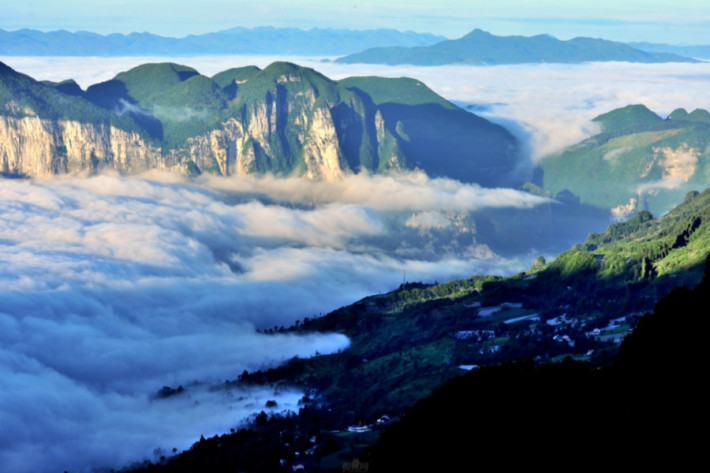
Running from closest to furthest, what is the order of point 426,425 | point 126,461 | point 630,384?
point 630,384, point 426,425, point 126,461

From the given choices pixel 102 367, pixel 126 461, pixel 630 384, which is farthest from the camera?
pixel 102 367

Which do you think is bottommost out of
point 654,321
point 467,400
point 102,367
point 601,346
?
point 102,367

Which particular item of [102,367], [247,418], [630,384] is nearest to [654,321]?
[630,384]

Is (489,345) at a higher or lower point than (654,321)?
lower

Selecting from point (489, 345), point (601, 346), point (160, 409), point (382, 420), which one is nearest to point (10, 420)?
point (160, 409)

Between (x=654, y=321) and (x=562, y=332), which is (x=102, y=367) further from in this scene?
(x=654, y=321)

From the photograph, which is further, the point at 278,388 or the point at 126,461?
the point at 278,388

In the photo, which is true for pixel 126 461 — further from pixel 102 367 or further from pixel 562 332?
pixel 562 332

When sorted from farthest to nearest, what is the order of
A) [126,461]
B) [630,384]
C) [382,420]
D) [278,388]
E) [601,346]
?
[278,388] < [601,346] < [382,420] < [126,461] < [630,384]

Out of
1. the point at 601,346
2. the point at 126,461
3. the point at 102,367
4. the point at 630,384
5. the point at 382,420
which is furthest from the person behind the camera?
the point at 102,367
